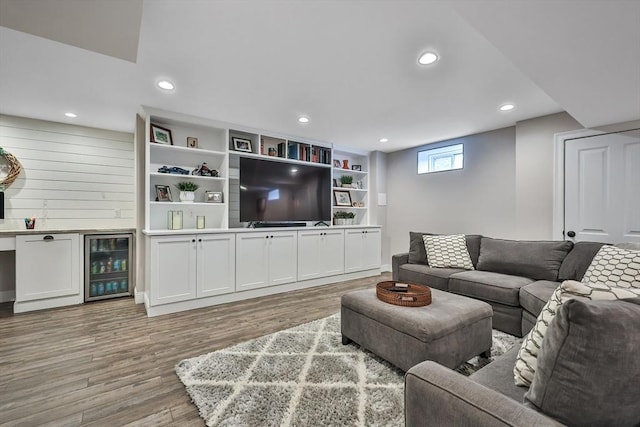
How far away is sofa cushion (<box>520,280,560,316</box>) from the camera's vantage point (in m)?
2.25

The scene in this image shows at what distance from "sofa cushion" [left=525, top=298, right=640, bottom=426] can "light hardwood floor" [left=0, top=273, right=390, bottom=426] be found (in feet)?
5.40

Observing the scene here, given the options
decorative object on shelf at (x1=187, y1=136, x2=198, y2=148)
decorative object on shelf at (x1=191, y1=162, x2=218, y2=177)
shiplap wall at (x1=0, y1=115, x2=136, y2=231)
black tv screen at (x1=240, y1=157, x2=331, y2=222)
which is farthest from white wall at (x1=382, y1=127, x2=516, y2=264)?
shiplap wall at (x1=0, y1=115, x2=136, y2=231)

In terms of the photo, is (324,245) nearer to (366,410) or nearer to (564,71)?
(366,410)

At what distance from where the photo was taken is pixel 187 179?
3801mm

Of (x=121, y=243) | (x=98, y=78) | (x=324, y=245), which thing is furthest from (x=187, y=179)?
(x=324, y=245)

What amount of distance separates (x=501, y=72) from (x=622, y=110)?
1352 millimetres

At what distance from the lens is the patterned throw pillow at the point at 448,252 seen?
3388 mm

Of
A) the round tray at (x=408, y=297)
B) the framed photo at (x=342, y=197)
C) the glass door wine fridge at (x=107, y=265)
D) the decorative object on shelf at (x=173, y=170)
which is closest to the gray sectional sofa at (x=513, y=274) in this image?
the round tray at (x=408, y=297)

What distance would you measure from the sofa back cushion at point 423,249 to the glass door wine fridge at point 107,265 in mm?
3770

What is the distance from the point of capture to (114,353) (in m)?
2.29

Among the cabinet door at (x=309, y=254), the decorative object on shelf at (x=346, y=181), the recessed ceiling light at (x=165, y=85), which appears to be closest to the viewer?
the recessed ceiling light at (x=165, y=85)

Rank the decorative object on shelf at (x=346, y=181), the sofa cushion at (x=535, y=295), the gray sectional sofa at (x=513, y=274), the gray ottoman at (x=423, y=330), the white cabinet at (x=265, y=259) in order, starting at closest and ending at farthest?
the gray ottoman at (x=423, y=330) < the sofa cushion at (x=535, y=295) < the gray sectional sofa at (x=513, y=274) < the white cabinet at (x=265, y=259) < the decorative object on shelf at (x=346, y=181)

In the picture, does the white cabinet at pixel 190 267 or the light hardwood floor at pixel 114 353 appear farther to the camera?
the white cabinet at pixel 190 267

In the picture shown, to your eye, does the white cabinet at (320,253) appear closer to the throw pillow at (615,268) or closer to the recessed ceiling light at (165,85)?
the recessed ceiling light at (165,85)
